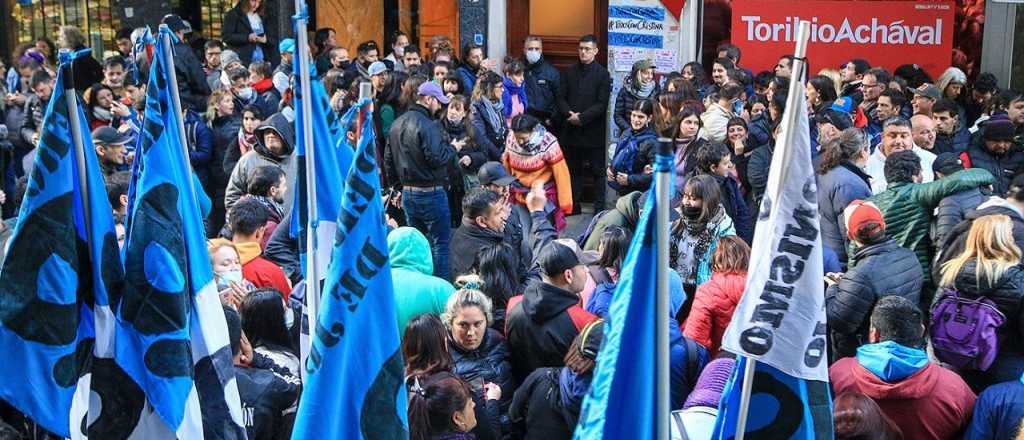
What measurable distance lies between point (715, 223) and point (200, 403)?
11.8 feet

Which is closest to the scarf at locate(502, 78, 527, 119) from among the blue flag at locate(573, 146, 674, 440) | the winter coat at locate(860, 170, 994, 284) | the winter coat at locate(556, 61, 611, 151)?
the winter coat at locate(556, 61, 611, 151)

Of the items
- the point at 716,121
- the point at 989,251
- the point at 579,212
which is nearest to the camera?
the point at 989,251

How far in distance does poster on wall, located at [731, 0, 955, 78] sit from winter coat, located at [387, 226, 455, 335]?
808 centimetres

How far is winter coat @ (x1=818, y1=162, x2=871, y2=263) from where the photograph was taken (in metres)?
7.82

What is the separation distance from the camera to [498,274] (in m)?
6.61

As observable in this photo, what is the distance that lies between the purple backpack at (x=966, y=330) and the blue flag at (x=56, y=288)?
3.71 metres

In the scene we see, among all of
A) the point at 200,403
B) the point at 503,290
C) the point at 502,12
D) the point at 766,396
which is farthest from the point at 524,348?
the point at 502,12

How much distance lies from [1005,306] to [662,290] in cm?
313

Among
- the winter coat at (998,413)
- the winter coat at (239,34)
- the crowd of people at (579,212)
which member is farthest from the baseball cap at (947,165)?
the winter coat at (239,34)

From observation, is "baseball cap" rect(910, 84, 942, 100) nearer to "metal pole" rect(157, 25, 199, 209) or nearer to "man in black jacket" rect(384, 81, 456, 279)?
"man in black jacket" rect(384, 81, 456, 279)

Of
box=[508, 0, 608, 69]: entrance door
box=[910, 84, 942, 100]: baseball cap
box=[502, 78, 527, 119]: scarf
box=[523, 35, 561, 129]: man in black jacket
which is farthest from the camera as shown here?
box=[508, 0, 608, 69]: entrance door

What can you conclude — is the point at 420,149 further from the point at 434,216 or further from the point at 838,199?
the point at 838,199

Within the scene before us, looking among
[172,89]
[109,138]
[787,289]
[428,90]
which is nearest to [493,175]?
[428,90]

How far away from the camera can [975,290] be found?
5812 millimetres
